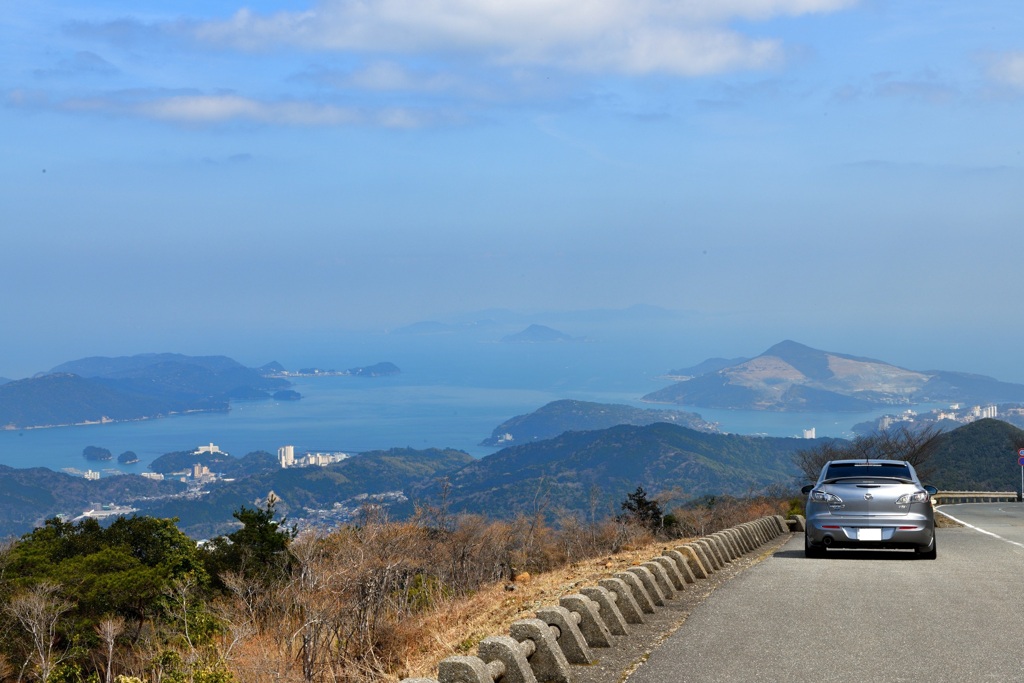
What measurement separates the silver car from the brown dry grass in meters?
2.96

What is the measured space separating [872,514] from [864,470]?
1.08m

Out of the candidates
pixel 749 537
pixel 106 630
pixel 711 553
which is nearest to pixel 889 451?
pixel 749 537

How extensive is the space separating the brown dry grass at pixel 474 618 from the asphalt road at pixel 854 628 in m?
1.41

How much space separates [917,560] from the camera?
15.2 m

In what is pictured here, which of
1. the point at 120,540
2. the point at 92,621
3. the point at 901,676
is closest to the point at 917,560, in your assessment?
the point at 901,676

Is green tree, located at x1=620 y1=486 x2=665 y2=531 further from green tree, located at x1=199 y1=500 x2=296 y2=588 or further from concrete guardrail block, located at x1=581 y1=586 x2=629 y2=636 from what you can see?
concrete guardrail block, located at x1=581 y1=586 x2=629 y2=636

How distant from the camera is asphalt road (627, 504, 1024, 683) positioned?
7.28 m

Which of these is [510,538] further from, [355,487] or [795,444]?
[795,444]

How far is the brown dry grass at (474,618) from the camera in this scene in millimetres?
8133

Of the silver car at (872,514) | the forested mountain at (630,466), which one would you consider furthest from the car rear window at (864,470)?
the forested mountain at (630,466)

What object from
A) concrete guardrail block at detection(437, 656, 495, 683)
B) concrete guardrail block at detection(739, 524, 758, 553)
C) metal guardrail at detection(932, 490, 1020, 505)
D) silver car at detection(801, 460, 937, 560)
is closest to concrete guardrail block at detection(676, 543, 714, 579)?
silver car at detection(801, 460, 937, 560)

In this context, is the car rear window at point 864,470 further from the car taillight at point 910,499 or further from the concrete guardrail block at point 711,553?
the concrete guardrail block at point 711,553

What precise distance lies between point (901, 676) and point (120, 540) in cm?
3504

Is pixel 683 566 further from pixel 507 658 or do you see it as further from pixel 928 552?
pixel 507 658
